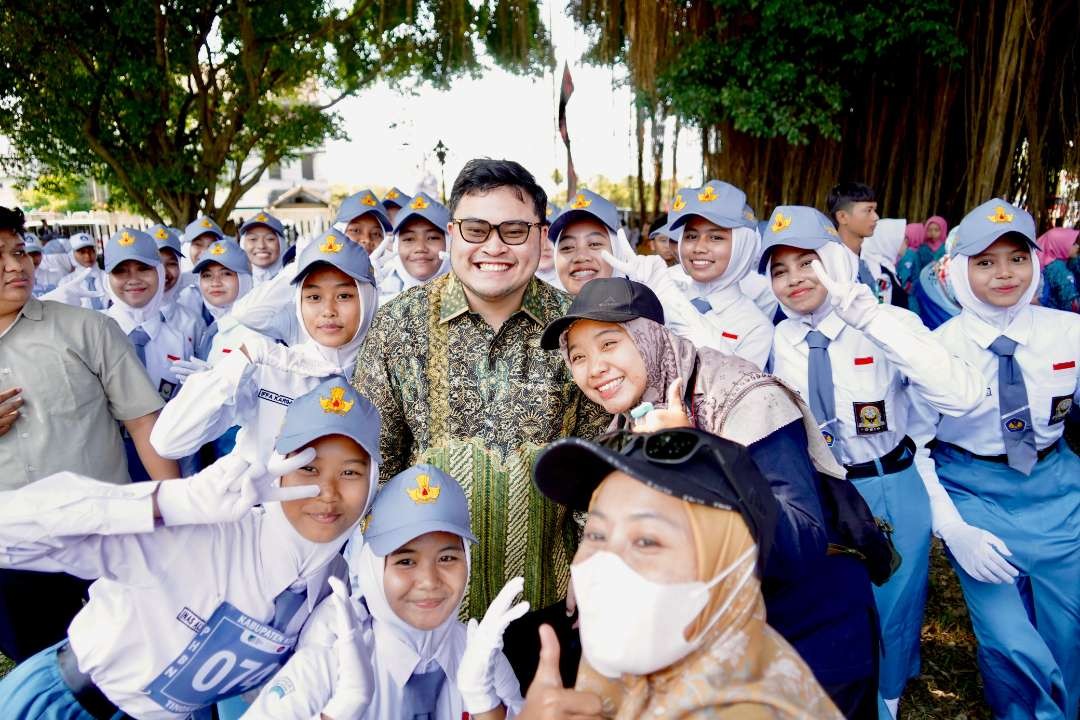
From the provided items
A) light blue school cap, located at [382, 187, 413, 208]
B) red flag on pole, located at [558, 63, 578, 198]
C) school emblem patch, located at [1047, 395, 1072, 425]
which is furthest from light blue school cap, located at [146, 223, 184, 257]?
school emblem patch, located at [1047, 395, 1072, 425]

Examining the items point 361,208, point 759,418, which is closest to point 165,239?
point 361,208

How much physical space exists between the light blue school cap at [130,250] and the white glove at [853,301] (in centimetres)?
398

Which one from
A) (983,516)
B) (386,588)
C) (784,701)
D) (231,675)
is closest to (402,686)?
(386,588)

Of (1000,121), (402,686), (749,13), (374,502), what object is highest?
(749,13)

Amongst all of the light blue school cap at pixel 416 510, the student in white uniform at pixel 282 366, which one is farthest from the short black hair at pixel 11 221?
the light blue school cap at pixel 416 510

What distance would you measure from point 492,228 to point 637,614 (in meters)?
1.29

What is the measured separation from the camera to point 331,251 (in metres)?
2.99

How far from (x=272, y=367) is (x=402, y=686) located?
4.68ft

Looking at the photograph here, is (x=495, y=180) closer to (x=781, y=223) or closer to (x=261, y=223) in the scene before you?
(x=781, y=223)

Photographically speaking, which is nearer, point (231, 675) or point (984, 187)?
point (231, 675)

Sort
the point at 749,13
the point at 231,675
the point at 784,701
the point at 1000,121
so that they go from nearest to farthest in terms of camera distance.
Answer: the point at 784,701 → the point at 231,675 → the point at 1000,121 → the point at 749,13

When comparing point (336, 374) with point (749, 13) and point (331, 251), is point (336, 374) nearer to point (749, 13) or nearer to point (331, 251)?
point (331, 251)

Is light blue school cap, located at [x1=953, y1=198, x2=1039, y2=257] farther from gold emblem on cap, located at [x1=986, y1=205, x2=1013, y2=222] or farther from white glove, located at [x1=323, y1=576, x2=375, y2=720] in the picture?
white glove, located at [x1=323, y1=576, x2=375, y2=720]

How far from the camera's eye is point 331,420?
1.98 m
